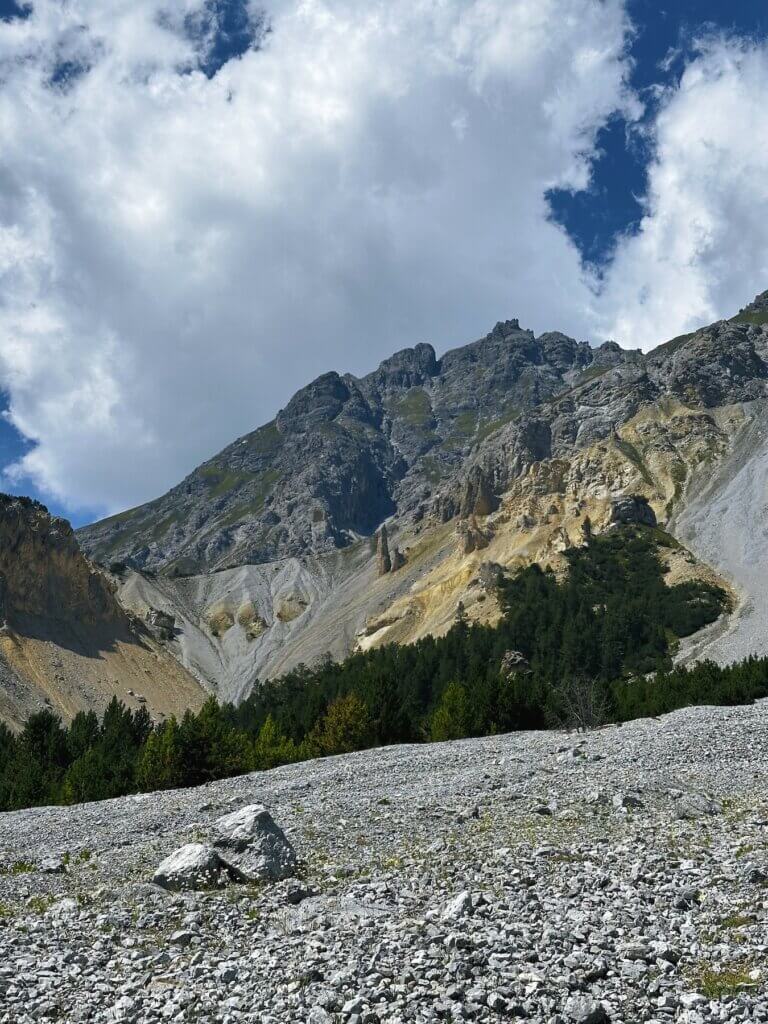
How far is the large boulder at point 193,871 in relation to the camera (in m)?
16.8

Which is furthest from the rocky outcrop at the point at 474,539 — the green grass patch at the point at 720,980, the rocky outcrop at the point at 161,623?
the green grass patch at the point at 720,980

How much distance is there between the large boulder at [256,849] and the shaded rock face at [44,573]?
12980 cm

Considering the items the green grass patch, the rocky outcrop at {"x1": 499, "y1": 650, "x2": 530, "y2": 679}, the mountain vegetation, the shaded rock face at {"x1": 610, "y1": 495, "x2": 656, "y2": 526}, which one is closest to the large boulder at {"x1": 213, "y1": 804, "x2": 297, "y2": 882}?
the green grass patch

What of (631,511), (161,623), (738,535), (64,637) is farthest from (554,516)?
(64,637)

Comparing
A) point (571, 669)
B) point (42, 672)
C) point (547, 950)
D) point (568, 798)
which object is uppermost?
point (42, 672)

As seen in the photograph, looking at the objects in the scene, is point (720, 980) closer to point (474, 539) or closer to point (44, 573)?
point (44, 573)

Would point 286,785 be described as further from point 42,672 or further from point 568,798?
point 42,672

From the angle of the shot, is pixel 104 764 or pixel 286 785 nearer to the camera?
pixel 286 785

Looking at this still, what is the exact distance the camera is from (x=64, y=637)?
141m

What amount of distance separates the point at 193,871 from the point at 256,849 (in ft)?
5.25

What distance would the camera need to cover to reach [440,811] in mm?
24328

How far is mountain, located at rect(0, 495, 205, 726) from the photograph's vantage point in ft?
405

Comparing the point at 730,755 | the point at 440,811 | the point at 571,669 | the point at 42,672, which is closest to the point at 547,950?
the point at 440,811

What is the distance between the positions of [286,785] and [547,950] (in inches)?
997
